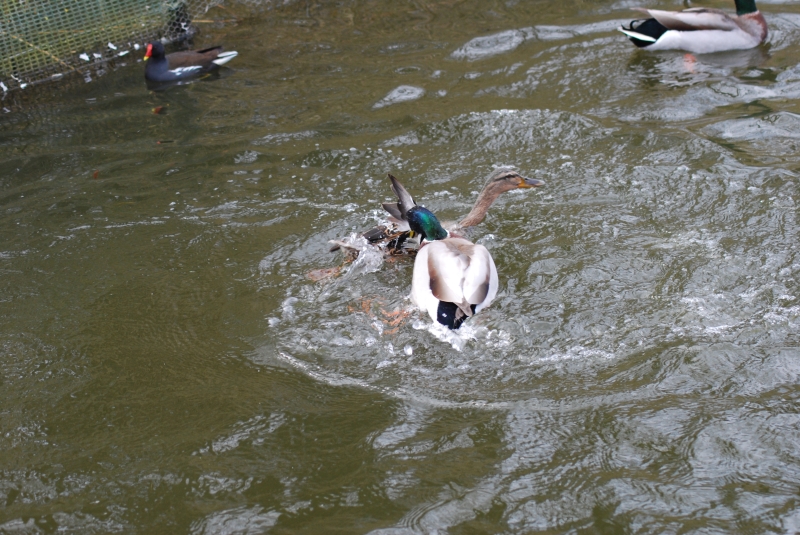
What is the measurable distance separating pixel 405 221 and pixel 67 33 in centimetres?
590

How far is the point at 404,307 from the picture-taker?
16.6 ft

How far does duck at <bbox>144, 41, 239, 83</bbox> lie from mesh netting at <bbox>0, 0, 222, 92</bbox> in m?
0.82

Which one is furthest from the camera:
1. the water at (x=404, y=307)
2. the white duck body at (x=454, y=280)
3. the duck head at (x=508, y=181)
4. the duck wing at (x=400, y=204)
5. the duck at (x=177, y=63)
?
the duck at (x=177, y=63)

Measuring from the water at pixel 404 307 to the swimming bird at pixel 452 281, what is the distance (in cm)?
16

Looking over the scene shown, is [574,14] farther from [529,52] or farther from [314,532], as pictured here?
[314,532]

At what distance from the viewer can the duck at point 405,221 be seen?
5559 millimetres

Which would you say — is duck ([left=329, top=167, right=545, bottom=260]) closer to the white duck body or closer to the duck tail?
the white duck body

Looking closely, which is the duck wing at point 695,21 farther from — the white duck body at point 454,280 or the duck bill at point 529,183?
the white duck body at point 454,280

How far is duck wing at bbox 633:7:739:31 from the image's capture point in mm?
8523

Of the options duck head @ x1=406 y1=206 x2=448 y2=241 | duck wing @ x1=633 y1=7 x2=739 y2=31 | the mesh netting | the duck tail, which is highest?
the mesh netting

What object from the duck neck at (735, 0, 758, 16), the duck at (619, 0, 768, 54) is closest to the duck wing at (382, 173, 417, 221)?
the duck at (619, 0, 768, 54)

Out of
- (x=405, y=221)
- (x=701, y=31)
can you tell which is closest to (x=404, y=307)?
(x=405, y=221)

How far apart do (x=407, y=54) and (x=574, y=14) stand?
2.26 m

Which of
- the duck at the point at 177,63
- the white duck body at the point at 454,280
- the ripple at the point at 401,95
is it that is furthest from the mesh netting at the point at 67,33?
the white duck body at the point at 454,280
